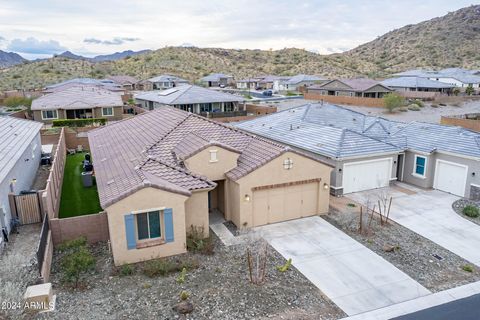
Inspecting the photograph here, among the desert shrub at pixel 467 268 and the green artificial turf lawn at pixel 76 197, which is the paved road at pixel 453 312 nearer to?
the desert shrub at pixel 467 268

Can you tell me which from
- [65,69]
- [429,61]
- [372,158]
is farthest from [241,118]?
[429,61]

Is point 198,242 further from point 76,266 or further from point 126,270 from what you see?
point 76,266

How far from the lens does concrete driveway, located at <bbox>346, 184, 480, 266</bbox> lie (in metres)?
15.6

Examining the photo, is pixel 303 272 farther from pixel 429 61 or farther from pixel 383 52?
pixel 383 52

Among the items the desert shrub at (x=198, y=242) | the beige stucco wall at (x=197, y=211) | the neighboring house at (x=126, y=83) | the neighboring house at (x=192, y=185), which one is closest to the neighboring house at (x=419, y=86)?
the neighboring house at (x=126, y=83)

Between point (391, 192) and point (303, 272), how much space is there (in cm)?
1098

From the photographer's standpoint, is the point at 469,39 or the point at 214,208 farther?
the point at 469,39

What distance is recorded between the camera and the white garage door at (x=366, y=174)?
71.2ft

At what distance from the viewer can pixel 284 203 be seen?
17797mm

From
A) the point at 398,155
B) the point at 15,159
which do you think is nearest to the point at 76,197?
the point at 15,159

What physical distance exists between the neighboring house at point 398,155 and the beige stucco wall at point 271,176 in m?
3.66

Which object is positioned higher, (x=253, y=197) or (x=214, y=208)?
(x=253, y=197)

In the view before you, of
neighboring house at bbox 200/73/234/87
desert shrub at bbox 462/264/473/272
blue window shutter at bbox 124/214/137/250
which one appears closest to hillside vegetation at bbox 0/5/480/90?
neighboring house at bbox 200/73/234/87

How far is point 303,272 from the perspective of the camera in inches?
530
